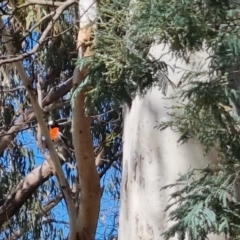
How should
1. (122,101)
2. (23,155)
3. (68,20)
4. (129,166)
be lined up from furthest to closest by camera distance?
1. (23,155)
2. (68,20)
3. (129,166)
4. (122,101)

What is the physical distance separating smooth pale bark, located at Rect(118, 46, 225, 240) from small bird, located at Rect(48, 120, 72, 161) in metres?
1.21

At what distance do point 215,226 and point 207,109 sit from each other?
0.19 meters

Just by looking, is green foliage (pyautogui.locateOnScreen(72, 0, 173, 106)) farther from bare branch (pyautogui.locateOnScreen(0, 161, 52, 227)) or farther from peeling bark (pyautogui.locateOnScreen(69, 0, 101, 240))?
bare branch (pyautogui.locateOnScreen(0, 161, 52, 227))

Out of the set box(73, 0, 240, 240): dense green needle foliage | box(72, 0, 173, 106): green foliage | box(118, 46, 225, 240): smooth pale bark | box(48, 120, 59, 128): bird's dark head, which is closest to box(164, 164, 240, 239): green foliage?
box(73, 0, 240, 240): dense green needle foliage

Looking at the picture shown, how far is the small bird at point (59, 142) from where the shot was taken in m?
2.81

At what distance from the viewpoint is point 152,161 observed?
151 cm

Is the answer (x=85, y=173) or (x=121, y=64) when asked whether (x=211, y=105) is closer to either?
(x=121, y=64)

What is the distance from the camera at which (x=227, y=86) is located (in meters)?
1.05

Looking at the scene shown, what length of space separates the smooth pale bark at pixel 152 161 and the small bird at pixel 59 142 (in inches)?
47.5

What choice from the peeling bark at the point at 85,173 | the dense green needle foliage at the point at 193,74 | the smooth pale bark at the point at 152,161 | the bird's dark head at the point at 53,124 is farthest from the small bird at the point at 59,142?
the dense green needle foliage at the point at 193,74

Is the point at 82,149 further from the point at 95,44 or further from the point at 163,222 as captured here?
the point at 95,44

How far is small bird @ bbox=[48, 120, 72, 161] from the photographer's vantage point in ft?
9.21

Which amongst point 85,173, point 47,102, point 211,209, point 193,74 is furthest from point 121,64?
point 47,102

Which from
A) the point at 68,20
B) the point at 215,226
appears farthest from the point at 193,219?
the point at 68,20
